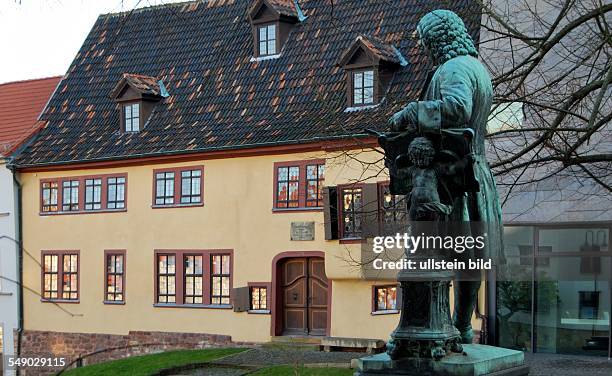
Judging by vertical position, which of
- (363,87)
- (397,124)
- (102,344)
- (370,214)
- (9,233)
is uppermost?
(363,87)

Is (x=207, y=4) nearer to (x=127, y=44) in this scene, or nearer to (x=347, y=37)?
(x=127, y=44)

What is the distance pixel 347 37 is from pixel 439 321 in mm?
22808

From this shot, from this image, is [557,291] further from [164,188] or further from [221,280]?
[164,188]

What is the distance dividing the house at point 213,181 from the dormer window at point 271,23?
44 mm

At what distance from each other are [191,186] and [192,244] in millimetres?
1500

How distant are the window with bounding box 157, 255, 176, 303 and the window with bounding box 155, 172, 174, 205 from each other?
1.46m

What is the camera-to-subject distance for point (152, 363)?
2514 cm

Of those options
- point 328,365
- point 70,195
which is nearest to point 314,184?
point 328,365

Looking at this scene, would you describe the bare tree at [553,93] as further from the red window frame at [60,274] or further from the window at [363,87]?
the red window frame at [60,274]

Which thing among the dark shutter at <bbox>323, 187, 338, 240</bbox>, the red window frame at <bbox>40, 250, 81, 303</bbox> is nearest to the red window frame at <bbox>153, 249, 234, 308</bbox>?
the red window frame at <bbox>40, 250, 81, 303</bbox>

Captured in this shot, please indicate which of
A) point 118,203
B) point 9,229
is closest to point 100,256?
point 118,203

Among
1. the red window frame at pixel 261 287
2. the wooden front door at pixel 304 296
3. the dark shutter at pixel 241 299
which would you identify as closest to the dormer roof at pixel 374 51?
the wooden front door at pixel 304 296

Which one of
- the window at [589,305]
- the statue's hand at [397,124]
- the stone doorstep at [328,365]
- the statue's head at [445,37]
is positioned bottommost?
the stone doorstep at [328,365]

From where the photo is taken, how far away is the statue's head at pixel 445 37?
657 centimetres
